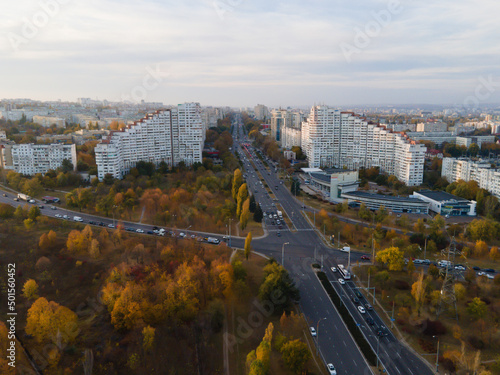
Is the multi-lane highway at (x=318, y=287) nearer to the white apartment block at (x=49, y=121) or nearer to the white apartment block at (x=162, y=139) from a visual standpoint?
the white apartment block at (x=162, y=139)

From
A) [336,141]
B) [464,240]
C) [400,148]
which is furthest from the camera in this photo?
[336,141]

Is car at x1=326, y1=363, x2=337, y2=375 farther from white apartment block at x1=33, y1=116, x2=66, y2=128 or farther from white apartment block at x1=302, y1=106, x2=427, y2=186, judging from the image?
white apartment block at x1=33, y1=116, x2=66, y2=128

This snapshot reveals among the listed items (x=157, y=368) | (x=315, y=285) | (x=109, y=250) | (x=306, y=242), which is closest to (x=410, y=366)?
(x=315, y=285)

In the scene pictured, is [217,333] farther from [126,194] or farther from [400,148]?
[400,148]

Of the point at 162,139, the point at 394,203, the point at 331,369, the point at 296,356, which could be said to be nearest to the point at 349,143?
the point at 394,203

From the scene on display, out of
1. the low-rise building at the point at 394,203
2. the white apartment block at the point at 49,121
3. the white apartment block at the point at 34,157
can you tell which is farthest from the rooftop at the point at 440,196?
the white apartment block at the point at 49,121

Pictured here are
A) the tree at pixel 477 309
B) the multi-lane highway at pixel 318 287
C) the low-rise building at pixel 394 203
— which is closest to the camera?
the multi-lane highway at pixel 318 287

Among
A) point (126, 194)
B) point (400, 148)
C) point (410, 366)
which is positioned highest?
point (400, 148)
